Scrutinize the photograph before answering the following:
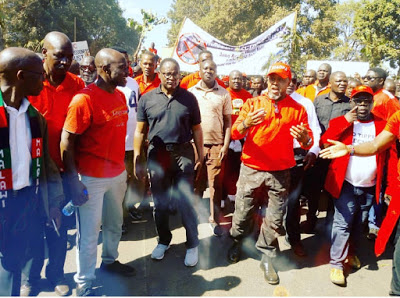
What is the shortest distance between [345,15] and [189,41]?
97.7 feet

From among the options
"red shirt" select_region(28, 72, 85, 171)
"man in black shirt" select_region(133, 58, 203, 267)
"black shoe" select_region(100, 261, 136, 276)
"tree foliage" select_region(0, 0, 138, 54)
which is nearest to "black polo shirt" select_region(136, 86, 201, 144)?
"man in black shirt" select_region(133, 58, 203, 267)

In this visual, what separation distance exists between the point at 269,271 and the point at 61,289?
77.4 inches

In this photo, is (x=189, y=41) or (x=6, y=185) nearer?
(x=6, y=185)

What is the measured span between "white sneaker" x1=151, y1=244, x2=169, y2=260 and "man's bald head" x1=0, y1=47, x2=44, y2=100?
2236 mm

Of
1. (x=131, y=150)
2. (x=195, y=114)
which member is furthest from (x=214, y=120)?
(x=131, y=150)

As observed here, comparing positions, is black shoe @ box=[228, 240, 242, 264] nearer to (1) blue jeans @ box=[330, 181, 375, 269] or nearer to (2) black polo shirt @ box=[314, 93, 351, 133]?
(1) blue jeans @ box=[330, 181, 375, 269]

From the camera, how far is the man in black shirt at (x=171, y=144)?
337cm

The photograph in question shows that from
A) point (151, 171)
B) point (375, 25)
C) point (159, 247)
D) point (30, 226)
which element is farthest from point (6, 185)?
point (375, 25)

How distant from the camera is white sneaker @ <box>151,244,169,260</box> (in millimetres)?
3639

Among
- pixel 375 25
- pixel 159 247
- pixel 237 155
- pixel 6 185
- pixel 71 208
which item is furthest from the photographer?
Answer: pixel 375 25

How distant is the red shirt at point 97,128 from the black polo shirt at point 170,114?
515 millimetres

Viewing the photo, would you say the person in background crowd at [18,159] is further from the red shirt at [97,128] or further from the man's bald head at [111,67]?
the man's bald head at [111,67]

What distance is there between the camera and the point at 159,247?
371 centimetres

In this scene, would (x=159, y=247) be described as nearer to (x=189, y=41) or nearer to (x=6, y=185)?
(x=6, y=185)
